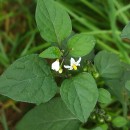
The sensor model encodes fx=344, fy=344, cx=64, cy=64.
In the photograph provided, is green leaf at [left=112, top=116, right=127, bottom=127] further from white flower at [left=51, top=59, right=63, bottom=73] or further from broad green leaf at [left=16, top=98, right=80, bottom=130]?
white flower at [left=51, top=59, right=63, bottom=73]

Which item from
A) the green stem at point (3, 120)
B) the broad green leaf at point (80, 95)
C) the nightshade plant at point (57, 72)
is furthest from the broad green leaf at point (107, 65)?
the green stem at point (3, 120)

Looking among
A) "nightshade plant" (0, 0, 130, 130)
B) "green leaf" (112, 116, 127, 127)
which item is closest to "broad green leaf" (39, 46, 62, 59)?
"nightshade plant" (0, 0, 130, 130)

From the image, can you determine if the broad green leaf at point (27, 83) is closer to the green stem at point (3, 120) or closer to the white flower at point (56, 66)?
the white flower at point (56, 66)

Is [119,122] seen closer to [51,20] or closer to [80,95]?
[80,95]

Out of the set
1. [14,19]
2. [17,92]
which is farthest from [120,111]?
[14,19]

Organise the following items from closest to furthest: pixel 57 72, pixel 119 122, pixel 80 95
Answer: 1. pixel 80 95
2. pixel 57 72
3. pixel 119 122

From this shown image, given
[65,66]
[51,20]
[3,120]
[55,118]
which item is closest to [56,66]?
[65,66]
